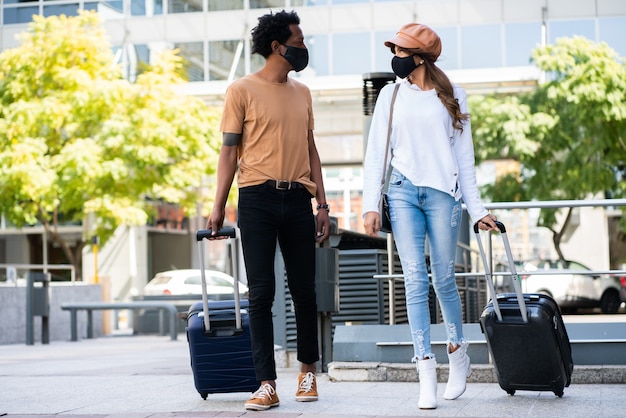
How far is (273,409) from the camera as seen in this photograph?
18.0ft

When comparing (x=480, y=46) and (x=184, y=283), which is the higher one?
(x=480, y=46)

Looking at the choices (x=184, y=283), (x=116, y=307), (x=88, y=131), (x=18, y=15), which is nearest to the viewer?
(x=116, y=307)

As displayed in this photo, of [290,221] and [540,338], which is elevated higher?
[290,221]

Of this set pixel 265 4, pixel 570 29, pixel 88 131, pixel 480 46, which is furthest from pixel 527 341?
pixel 265 4

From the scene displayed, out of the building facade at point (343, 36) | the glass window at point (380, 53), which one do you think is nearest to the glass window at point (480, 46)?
the building facade at point (343, 36)

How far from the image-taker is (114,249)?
3650 centimetres

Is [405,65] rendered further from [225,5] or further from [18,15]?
[18,15]

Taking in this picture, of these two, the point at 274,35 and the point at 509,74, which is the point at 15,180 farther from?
the point at 274,35

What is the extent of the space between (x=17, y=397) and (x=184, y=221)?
3388 cm

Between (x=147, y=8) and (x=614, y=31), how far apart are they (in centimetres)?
1449

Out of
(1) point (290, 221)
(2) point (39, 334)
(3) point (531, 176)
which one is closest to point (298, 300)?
(1) point (290, 221)

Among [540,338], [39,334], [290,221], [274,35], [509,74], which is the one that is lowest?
[39,334]

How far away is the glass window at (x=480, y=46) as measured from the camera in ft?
108

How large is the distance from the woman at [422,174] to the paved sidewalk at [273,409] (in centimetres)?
40
